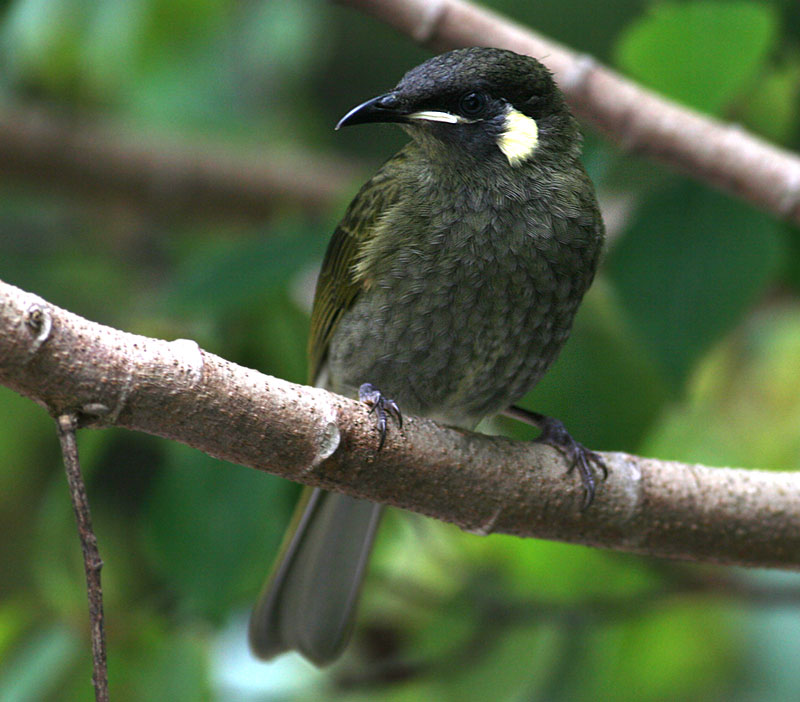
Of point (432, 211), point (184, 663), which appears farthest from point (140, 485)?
point (432, 211)

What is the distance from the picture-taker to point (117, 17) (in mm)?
3252

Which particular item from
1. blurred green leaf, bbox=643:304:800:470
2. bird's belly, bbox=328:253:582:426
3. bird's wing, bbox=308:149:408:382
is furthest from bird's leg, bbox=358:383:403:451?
blurred green leaf, bbox=643:304:800:470

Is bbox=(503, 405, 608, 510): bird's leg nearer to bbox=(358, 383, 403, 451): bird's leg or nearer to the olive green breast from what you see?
the olive green breast

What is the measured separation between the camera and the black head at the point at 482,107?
1.89m

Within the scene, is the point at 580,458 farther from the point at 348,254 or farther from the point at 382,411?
the point at 348,254

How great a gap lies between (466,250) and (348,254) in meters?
0.29

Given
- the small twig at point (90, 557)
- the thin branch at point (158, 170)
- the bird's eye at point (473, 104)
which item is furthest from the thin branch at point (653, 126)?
the thin branch at point (158, 170)

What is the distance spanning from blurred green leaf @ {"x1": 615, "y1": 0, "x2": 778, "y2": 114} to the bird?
1.35ft

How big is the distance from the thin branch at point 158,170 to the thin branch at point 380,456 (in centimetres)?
213

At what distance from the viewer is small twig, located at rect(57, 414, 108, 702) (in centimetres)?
133

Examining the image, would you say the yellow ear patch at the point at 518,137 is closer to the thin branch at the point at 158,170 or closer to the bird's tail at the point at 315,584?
the bird's tail at the point at 315,584

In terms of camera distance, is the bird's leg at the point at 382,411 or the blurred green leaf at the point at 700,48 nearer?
the bird's leg at the point at 382,411

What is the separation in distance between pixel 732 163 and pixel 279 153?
2.23m

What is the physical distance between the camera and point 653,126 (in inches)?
95.3
